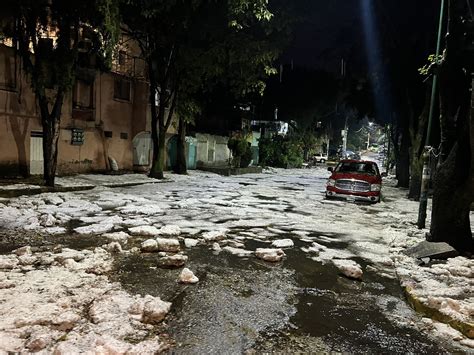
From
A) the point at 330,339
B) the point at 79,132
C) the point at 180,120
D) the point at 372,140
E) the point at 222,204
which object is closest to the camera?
the point at 330,339

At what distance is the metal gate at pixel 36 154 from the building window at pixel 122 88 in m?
5.74

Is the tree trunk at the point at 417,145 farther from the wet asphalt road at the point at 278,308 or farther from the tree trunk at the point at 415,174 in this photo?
the wet asphalt road at the point at 278,308

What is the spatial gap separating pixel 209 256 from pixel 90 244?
2151 millimetres

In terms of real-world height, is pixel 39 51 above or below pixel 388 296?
above

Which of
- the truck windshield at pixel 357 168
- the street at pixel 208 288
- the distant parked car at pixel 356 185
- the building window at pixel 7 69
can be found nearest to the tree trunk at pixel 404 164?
the truck windshield at pixel 357 168

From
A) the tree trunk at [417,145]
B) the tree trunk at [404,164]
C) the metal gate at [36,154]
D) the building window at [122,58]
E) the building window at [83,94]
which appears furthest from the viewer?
the tree trunk at [404,164]

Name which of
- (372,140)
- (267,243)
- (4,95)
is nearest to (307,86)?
(4,95)

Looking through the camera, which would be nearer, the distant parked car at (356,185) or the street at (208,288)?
the street at (208,288)

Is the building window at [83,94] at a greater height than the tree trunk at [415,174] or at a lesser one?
greater

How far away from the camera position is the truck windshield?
1524 centimetres

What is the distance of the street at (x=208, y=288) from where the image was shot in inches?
Result: 134

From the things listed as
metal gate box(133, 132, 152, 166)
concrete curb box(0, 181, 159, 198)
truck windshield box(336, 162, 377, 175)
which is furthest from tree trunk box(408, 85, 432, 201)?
metal gate box(133, 132, 152, 166)

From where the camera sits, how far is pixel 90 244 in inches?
252

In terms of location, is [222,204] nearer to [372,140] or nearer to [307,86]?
[307,86]
